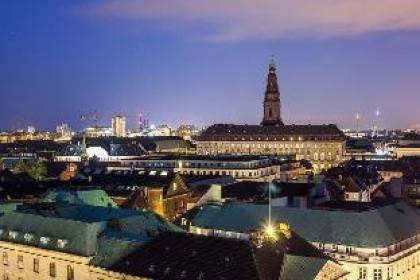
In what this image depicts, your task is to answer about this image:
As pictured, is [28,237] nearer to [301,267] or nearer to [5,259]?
[5,259]

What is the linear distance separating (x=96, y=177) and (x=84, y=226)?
7102 cm

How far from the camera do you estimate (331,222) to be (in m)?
86.4

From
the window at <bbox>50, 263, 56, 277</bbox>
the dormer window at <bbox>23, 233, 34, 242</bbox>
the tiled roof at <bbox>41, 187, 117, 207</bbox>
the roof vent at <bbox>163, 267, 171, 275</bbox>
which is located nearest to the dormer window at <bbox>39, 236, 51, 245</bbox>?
the dormer window at <bbox>23, 233, 34, 242</bbox>

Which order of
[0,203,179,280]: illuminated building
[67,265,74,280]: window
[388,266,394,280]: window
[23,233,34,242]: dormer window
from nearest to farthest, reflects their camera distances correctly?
[0,203,179,280]: illuminated building
[67,265,74,280]: window
[23,233,34,242]: dormer window
[388,266,394,280]: window

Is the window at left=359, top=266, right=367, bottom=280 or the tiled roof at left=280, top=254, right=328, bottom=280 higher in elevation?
the tiled roof at left=280, top=254, right=328, bottom=280

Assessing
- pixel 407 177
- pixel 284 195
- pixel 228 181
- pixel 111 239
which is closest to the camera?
pixel 111 239

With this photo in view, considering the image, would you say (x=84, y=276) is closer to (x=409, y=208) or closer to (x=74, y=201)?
(x=74, y=201)

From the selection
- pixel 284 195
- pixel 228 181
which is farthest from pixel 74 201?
pixel 228 181

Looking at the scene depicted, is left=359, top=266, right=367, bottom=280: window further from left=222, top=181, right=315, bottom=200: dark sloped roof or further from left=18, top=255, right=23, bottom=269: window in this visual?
left=18, top=255, right=23, bottom=269: window

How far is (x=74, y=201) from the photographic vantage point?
98688mm

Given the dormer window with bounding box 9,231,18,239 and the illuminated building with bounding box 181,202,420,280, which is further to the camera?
the illuminated building with bounding box 181,202,420,280

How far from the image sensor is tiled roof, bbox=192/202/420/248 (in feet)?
274

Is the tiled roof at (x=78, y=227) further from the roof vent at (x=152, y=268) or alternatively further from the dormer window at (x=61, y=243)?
the roof vent at (x=152, y=268)

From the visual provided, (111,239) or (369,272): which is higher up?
(111,239)
